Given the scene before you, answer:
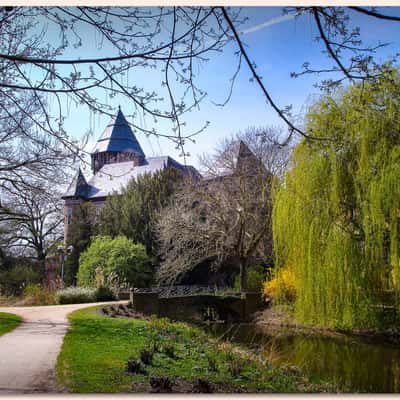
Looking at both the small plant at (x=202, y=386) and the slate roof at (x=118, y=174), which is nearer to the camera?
the small plant at (x=202, y=386)

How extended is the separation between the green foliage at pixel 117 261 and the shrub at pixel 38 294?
448 millimetres

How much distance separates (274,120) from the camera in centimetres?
333

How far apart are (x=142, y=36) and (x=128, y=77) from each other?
9.9 inches

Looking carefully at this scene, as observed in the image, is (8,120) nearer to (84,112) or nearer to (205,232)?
(84,112)

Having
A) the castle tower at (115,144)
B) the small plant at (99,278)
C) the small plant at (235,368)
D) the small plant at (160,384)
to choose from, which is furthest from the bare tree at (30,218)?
the small plant at (99,278)

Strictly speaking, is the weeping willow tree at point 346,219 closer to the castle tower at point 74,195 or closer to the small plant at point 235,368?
the small plant at point 235,368

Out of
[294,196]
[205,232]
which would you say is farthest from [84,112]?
[205,232]

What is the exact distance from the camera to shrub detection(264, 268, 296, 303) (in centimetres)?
644

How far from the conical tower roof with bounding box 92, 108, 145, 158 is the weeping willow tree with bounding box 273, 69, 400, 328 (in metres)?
2.47

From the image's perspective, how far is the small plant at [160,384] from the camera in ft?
8.49

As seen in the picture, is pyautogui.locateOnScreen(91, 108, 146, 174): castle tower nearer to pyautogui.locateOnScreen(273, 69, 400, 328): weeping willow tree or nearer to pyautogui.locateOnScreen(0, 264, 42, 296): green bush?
pyautogui.locateOnScreen(0, 264, 42, 296): green bush

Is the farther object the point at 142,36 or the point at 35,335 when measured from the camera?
the point at 35,335

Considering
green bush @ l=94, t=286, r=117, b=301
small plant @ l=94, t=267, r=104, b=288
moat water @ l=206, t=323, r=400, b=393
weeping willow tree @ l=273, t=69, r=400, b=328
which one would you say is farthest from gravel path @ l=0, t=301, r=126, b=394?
weeping willow tree @ l=273, t=69, r=400, b=328

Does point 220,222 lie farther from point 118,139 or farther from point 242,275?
point 118,139
